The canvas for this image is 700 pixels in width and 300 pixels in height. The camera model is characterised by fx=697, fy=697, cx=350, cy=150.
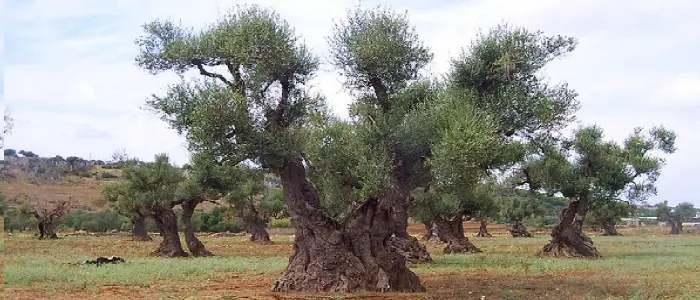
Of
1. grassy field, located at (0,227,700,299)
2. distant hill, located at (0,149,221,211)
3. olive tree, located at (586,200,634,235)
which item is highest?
distant hill, located at (0,149,221,211)

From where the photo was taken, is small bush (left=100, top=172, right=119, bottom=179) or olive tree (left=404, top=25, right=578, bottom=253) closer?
olive tree (left=404, top=25, right=578, bottom=253)

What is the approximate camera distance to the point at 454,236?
155 ft

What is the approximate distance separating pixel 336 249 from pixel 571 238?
2275 cm

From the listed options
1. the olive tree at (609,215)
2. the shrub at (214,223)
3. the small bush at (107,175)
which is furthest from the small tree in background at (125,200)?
the small bush at (107,175)

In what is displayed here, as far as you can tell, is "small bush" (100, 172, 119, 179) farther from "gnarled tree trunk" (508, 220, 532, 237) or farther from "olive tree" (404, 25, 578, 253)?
"olive tree" (404, 25, 578, 253)

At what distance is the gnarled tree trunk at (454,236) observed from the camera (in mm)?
46312

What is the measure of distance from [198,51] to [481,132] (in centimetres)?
838

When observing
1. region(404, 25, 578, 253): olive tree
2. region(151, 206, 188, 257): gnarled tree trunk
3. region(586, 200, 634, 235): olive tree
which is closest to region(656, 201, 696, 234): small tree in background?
region(586, 200, 634, 235): olive tree

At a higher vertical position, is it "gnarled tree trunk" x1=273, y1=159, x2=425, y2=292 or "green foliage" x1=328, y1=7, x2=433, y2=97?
"green foliage" x1=328, y1=7, x2=433, y2=97

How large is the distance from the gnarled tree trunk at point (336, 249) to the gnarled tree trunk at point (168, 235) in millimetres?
21074

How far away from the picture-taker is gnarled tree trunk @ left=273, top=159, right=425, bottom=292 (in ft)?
66.9

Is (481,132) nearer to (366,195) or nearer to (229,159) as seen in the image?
(366,195)

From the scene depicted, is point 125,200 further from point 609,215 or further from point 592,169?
point 609,215

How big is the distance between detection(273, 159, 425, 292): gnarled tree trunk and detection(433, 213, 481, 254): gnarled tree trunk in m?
25.2
